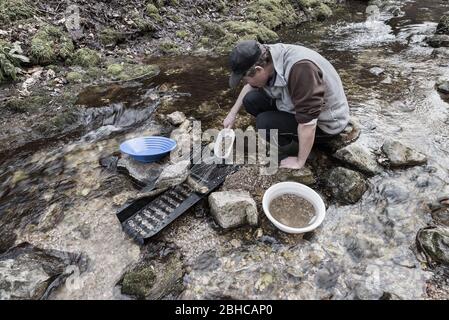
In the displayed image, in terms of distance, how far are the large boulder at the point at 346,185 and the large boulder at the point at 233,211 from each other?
100 cm

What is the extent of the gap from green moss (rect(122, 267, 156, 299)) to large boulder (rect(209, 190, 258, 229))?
32.5 inches

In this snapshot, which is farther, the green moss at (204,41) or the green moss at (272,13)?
the green moss at (272,13)

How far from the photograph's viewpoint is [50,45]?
21.6 feet

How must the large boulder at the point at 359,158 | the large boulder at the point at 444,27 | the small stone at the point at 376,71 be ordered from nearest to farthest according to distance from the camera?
the large boulder at the point at 359,158, the small stone at the point at 376,71, the large boulder at the point at 444,27

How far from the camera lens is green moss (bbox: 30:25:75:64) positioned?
6312mm

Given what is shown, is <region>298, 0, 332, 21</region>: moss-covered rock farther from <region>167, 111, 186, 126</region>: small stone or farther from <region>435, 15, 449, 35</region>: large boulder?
<region>167, 111, 186, 126</region>: small stone

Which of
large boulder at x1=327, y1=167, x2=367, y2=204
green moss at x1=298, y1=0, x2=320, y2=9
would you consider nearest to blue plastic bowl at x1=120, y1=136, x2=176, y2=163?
large boulder at x1=327, y1=167, x2=367, y2=204

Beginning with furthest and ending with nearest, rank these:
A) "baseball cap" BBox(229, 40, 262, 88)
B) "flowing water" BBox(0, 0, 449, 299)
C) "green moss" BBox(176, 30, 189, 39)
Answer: "green moss" BBox(176, 30, 189, 39), "baseball cap" BBox(229, 40, 262, 88), "flowing water" BBox(0, 0, 449, 299)

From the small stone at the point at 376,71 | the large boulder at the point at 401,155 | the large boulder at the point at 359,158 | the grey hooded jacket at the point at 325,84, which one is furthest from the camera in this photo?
the small stone at the point at 376,71

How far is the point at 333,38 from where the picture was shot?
9016 mm

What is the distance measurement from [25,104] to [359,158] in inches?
204

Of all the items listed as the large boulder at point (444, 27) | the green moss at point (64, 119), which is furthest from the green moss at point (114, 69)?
the large boulder at point (444, 27)

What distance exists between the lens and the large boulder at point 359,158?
3738 mm

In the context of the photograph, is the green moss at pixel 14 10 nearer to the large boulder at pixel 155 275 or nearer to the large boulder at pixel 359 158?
the large boulder at pixel 155 275
